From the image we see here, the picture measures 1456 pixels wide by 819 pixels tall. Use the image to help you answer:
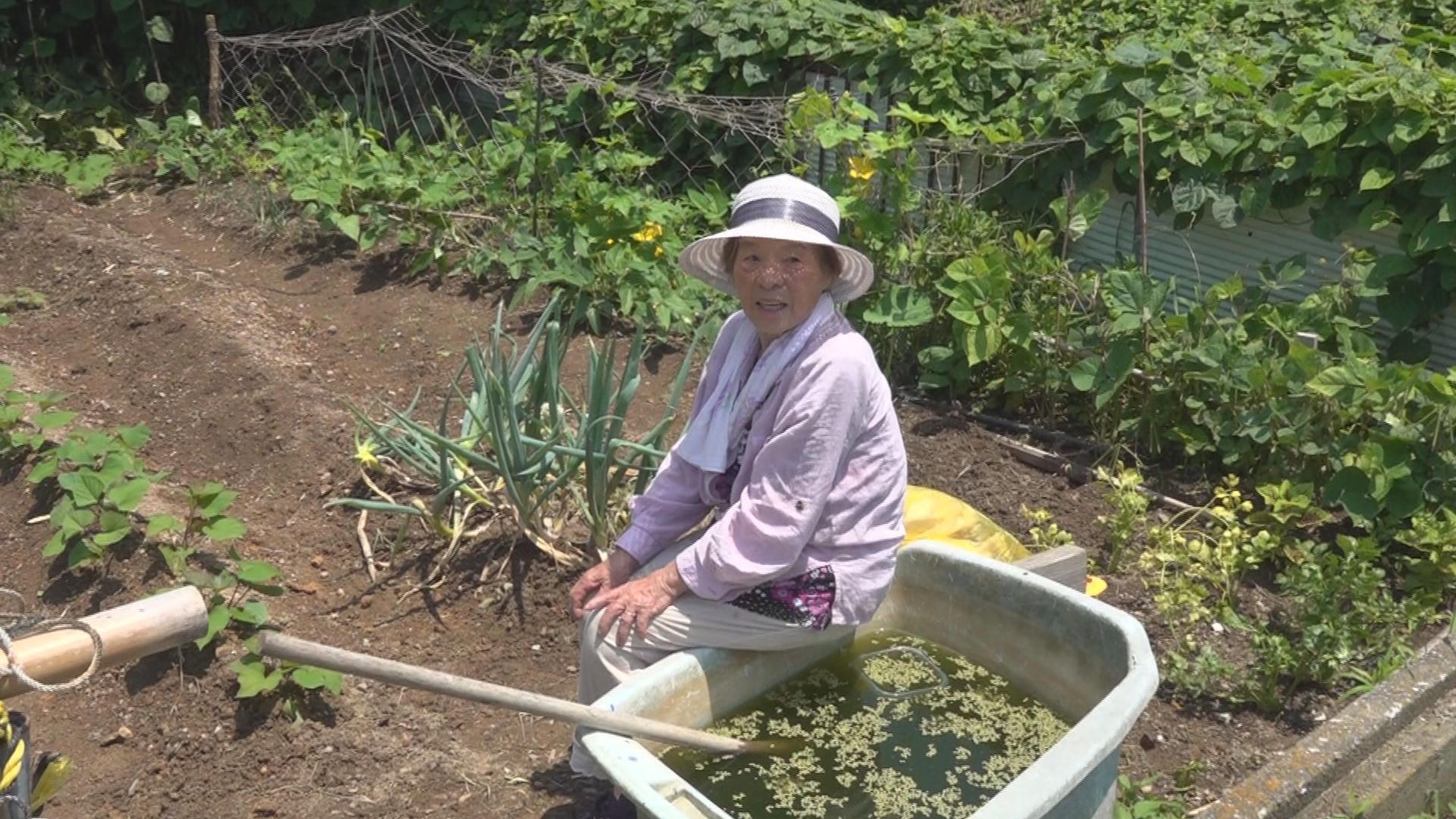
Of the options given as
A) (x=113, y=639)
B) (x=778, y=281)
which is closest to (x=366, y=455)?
(x=778, y=281)

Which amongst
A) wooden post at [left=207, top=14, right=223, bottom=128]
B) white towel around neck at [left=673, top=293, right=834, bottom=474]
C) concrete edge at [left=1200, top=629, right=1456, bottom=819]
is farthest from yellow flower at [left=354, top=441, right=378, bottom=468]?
wooden post at [left=207, top=14, right=223, bottom=128]

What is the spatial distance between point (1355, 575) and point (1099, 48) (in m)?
4.48

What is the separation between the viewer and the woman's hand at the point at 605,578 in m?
3.05

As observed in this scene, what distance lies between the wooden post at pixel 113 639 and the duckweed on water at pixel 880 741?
948mm

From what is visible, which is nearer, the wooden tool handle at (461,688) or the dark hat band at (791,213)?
the wooden tool handle at (461,688)

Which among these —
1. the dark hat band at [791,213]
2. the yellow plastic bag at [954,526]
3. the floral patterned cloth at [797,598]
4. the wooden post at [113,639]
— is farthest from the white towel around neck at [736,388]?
the wooden post at [113,639]

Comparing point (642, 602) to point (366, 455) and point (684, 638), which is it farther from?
Result: point (366, 455)

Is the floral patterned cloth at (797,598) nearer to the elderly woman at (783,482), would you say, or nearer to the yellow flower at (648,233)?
the elderly woman at (783,482)

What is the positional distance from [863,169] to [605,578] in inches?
101

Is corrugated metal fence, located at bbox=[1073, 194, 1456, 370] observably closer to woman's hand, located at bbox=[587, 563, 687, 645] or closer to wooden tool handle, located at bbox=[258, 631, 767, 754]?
woman's hand, located at bbox=[587, 563, 687, 645]

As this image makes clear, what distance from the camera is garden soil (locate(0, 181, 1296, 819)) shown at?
3.26m

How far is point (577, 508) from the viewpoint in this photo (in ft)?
12.8

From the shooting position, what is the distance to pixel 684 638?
9.24ft

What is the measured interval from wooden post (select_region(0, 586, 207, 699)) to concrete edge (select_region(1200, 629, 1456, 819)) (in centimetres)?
209
